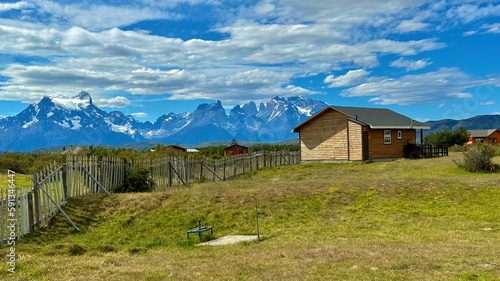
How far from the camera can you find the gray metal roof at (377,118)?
3878 cm

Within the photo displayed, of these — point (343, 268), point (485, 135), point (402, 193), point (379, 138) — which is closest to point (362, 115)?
point (379, 138)

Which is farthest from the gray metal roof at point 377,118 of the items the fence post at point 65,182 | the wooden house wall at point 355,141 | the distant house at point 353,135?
the fence post at point 65,182

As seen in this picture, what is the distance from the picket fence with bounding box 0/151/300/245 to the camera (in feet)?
44.3

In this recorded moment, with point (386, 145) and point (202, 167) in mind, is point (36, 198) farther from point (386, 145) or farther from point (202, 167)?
point (386, 145)

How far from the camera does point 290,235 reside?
45.4 feet

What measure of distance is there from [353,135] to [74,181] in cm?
2612

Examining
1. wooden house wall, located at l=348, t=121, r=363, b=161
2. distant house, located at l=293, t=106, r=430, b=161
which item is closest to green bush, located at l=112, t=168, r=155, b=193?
wooden house wall, located at l=348, t=121, r=363, b=161

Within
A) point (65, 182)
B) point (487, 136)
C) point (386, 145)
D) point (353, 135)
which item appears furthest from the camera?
point (487, 136)

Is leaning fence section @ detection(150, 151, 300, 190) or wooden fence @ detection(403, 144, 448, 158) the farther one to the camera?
wooden fence @ detection(403, 144, 448, 158)

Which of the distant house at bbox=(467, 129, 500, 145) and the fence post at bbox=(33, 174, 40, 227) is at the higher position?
the distant house at bbox=(467, 129, 500, 145)

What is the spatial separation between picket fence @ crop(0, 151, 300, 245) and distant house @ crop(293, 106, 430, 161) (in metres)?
11.1

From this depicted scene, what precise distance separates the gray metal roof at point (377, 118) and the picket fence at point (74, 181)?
12.2 metres

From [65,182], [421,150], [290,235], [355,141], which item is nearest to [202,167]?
[65,182]

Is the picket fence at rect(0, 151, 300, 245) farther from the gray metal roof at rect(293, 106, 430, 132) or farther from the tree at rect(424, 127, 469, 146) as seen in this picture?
the tree at rect(424, 127, 469, 146)
